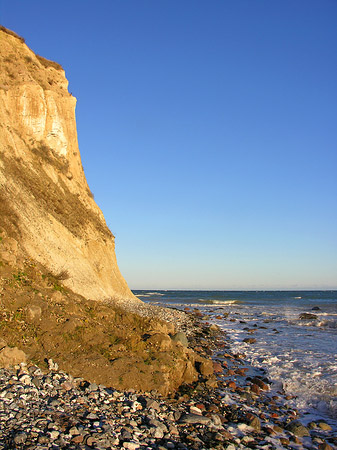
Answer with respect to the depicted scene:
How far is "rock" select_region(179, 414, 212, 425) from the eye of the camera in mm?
8195

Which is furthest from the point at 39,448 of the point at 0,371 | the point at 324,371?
the point at 324,371

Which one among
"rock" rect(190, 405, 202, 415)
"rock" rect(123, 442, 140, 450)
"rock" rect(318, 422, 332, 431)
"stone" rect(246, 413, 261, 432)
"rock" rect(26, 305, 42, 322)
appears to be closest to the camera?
"rock" rect(123, 442, 140, 450)

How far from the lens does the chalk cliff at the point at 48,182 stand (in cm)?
1858

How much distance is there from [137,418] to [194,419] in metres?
1.57

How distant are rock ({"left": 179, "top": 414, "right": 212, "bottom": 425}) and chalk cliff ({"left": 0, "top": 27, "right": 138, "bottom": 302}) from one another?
1155 centimetres

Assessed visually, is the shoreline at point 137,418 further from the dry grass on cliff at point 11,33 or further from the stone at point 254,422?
the dry grass on cliff at point 11,33

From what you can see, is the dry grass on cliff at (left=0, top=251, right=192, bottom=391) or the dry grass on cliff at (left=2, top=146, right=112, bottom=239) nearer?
the dry grass on cliff at (left=0, top=251, right=192, bottom=391)

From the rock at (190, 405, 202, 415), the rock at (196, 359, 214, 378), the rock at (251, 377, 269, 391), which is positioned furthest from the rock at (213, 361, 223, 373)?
the rock at (190, 405, 202, 415)

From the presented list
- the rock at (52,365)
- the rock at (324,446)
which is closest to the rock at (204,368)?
the rock at (324,446)

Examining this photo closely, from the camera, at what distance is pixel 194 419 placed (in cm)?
828

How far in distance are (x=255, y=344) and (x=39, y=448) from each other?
57.1 feet

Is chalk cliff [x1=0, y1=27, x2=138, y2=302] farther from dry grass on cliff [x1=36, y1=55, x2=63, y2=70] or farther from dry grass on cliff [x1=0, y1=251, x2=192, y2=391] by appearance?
dry grass on cliff [x1=0, y1=251, x2=192, y2=391]

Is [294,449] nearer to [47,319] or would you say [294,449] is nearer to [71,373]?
[71,373]

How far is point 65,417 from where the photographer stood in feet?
22.4
